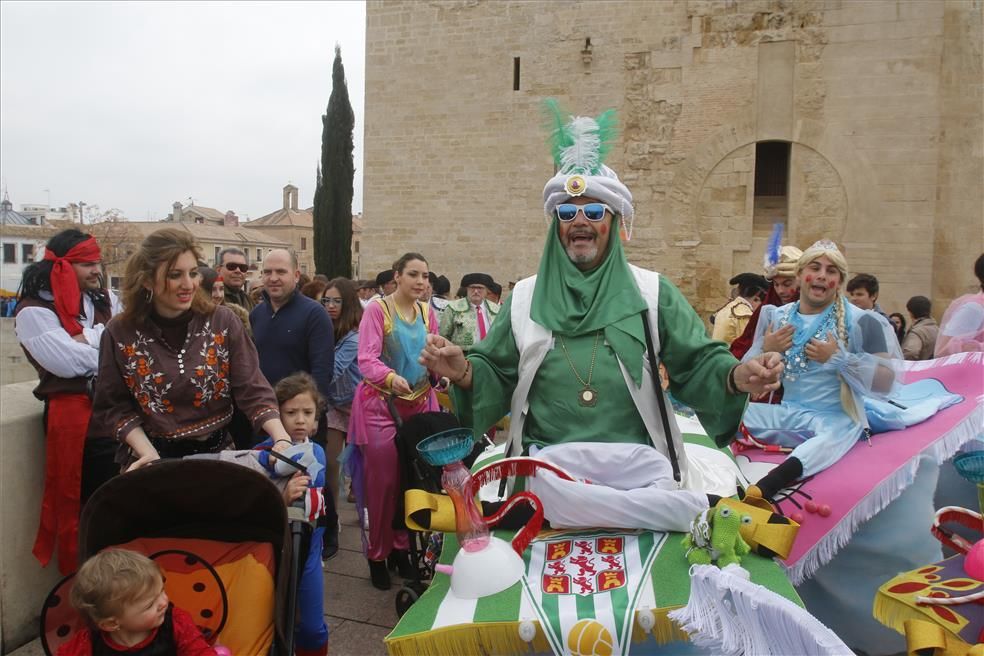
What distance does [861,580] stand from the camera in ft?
12.2

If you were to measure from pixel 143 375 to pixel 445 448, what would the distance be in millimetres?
1363

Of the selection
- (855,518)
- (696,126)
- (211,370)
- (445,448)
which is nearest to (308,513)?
(445,448)

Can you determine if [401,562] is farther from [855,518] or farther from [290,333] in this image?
[855,518]

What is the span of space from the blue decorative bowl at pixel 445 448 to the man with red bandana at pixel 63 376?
212 centimetres

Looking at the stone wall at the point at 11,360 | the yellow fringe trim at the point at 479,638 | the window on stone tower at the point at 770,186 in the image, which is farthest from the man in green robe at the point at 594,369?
the window on stone tower at the point at 770,186

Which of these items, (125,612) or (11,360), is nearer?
(125,612)

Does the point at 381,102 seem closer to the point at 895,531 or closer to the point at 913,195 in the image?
the point at 913,195

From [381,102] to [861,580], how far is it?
16.1 meters

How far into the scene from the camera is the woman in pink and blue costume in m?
4.43

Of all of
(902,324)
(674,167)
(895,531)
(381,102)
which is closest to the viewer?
(895,531)

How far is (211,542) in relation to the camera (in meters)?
2.65

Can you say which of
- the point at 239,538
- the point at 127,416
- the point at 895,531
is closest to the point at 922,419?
the point at 895,531

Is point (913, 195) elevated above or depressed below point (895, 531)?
above

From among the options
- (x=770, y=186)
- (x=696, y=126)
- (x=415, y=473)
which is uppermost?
(x=696, y=126)
